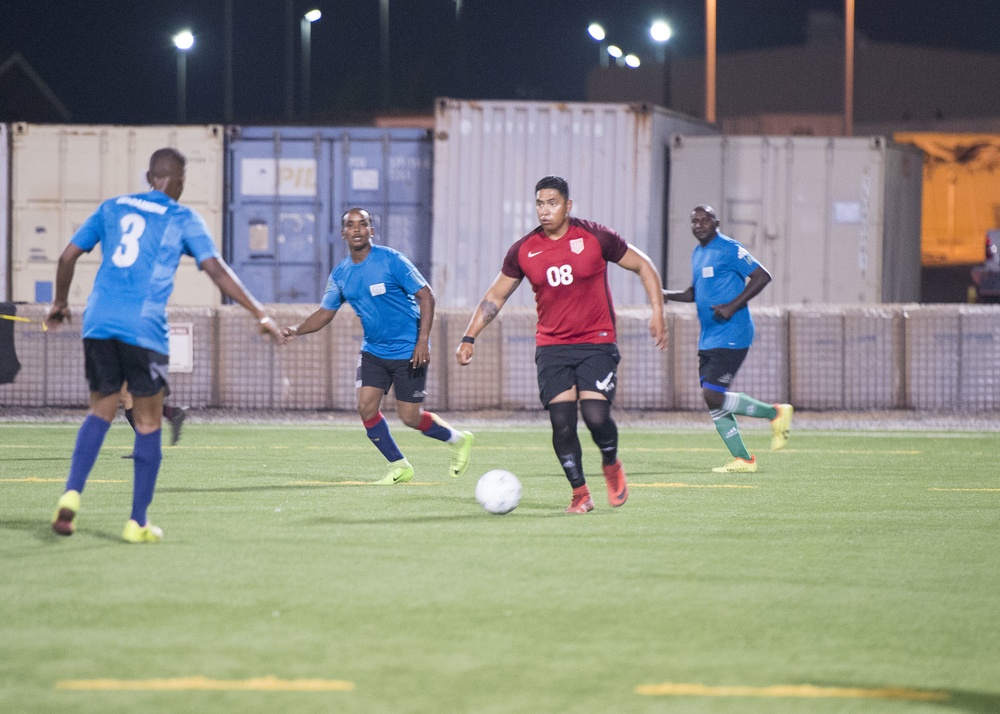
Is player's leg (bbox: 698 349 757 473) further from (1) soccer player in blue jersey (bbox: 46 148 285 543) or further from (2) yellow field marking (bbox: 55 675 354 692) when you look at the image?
(2) yellow field marking (bbox: 55 675 354 692)

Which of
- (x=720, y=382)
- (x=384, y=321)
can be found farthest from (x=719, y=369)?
(x=384, y=321)

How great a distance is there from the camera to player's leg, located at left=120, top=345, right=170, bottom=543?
22.8 ft

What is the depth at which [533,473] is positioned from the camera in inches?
435

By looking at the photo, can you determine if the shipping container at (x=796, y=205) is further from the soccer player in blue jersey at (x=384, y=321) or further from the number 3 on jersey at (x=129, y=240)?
the number 3 on jersey at (x=129, y=240)

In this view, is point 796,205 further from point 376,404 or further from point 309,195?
point 376,404

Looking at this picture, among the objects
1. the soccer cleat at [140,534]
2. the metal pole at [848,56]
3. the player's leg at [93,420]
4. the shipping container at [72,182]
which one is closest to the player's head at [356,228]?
the player's leg at [93,420]

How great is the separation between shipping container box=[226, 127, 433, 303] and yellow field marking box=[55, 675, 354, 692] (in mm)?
15445

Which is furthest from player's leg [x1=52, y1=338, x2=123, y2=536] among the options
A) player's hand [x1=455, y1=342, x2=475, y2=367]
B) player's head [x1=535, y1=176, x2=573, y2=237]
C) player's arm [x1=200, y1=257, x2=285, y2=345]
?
player's head [x1=535, y1=176, x2=573, y2=237]

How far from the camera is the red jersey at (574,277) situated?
8219mm

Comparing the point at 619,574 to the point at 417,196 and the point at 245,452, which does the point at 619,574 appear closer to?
the point at 245,452

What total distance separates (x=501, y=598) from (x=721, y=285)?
18.5ft

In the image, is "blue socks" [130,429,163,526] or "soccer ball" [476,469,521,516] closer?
"blue socks" [130,429,163,526]

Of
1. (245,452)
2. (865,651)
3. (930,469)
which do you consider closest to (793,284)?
(930,469)

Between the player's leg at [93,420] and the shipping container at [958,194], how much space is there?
25434 millimetres
